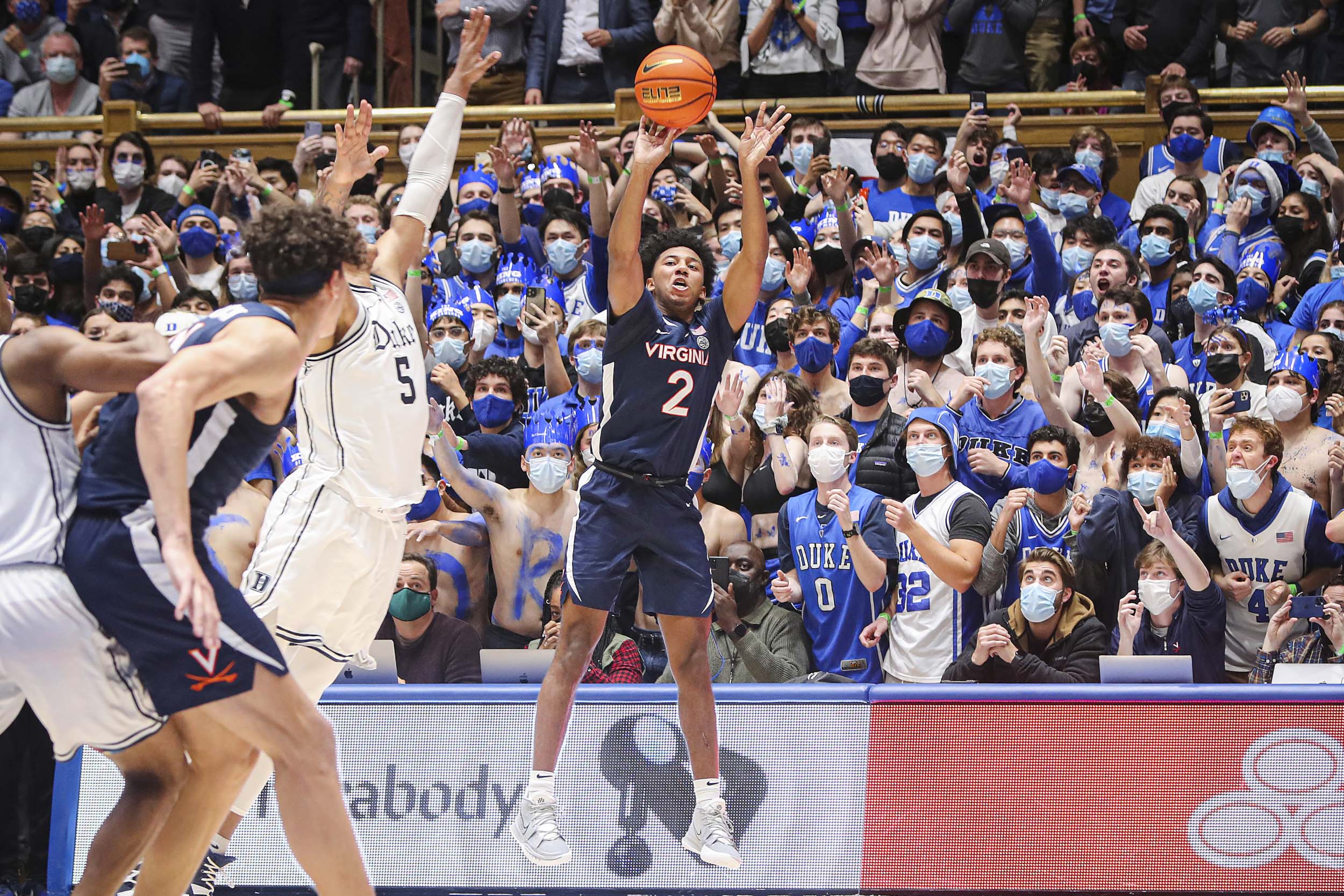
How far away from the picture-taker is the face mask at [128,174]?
12336 mm

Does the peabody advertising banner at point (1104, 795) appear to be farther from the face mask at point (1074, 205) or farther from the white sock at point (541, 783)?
the face mask at point (1074, 205)

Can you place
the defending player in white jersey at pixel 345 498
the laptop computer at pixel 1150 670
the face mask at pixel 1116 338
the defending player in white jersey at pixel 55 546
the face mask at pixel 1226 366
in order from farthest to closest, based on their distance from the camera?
the face mask at pixel 1116 338 < the face mask at pixel 1226 366 < the laptop computer at pixel 1150 670 < the defending player in white jersey at pixel 345 498 < the defending player in white jersey at pixel 55 546

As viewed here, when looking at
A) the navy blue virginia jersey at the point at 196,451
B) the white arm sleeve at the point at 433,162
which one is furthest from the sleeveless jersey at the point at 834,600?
the navy blue virginia jersey at the point at 196,451

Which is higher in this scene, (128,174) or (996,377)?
(128,174)

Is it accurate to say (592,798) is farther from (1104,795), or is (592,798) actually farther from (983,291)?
(983,291)

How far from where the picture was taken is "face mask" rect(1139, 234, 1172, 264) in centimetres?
961

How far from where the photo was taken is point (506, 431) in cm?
902

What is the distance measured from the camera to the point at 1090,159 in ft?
35.2

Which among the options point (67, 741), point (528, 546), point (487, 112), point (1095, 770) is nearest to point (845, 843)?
point (1095, 770)

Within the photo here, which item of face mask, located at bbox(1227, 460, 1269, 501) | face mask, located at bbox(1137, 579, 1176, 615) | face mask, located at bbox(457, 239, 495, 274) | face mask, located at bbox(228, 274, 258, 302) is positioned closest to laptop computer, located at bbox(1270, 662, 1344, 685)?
face mask, located at bbox(1137, 579, 1176, 615)

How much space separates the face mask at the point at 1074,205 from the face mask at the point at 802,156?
6.15ft

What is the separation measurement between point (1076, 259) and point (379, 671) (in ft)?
18.5

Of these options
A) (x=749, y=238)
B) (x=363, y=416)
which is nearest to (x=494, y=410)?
(x=749, y=238)

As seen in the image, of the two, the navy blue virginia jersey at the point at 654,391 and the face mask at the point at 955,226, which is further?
the face mask at the point at 955,226
